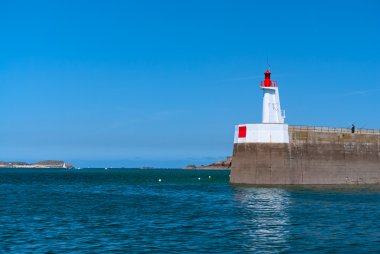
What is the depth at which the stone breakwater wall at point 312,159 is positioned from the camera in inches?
2218

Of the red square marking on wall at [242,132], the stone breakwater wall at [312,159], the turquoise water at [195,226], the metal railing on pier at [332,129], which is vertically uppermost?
the metal railing on pier at [332,129]

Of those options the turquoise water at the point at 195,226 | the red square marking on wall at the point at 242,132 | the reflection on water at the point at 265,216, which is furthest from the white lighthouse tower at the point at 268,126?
the turquoise water at the point at 195,226

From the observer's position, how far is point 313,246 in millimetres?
22188

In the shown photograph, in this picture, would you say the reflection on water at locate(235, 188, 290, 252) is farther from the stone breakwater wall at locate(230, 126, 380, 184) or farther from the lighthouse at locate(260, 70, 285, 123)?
the lighthouse at locate(260, 70, 285, 123)

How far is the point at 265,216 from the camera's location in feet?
105

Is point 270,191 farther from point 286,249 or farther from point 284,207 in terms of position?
point 286,249

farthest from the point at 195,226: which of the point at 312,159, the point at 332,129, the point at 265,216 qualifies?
the point at 332,129

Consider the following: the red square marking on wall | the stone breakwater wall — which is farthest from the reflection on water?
the red square marking on wall

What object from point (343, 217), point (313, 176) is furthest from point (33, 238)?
point (313, 176)

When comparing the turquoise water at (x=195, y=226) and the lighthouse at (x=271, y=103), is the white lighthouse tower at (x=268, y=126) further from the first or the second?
the turquoise water at (x=195, y=226)

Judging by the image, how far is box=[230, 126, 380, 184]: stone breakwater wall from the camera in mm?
56344

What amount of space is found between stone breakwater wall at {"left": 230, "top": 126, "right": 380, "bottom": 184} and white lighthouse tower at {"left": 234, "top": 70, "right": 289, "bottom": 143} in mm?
648

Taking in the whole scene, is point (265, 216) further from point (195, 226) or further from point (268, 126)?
point (268, 126)

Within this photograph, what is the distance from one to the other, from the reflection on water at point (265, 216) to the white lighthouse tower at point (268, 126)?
7379mm
